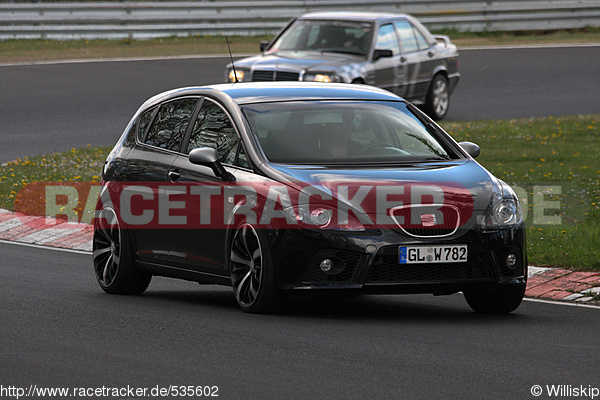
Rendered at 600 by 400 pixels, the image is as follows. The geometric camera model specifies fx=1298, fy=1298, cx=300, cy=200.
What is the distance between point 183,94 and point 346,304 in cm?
212

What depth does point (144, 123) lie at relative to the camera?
10.5m

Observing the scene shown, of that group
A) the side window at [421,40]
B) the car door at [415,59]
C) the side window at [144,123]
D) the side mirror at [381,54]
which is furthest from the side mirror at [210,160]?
the side window at [421,40]

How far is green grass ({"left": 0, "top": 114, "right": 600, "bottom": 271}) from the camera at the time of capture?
11.7 meters

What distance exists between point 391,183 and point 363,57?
12.7 m

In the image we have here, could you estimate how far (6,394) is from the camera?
6.27 metres

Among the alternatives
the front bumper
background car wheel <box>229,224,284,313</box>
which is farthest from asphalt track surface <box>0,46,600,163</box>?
the front bumper

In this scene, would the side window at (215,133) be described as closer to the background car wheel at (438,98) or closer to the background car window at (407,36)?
the background car window at (407,36)

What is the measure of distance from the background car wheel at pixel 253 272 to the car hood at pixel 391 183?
0.43 m

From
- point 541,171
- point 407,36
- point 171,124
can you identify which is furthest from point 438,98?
point 171,124

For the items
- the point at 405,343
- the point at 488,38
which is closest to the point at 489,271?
the point at 405,343

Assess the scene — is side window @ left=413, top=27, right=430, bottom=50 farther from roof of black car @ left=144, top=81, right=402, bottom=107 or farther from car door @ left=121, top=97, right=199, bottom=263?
car door @ left=121, top=97, right=199, bottom=263

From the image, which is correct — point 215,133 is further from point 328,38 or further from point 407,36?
point 407,36

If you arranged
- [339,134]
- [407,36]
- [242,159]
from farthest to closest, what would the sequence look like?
[407,36] → [339,134] → [242,159]

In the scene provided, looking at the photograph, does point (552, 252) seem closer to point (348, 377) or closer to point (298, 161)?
point (298, 161)
